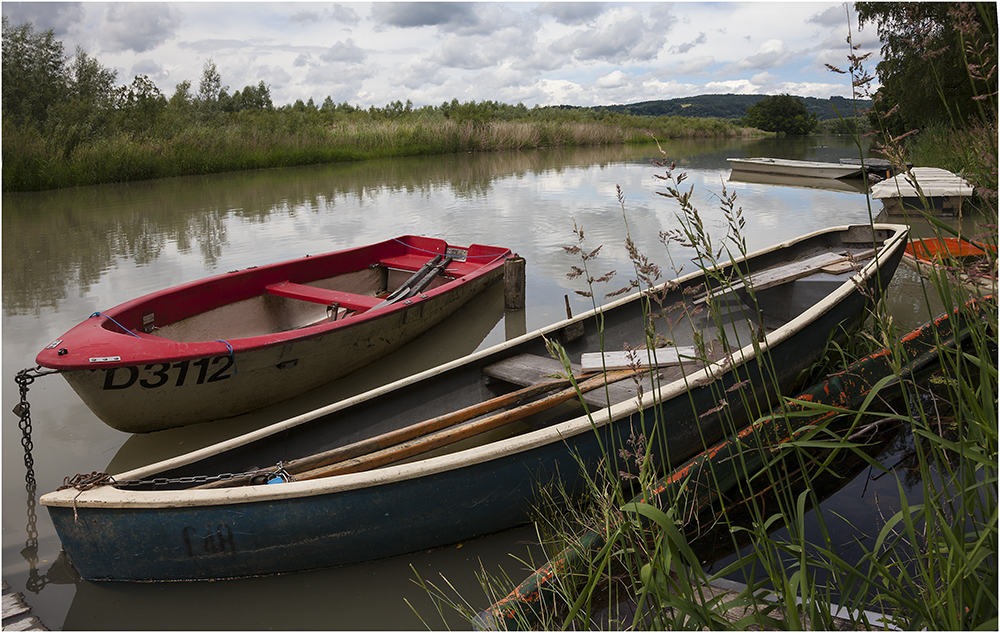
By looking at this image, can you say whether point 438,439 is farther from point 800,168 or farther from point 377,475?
point 800,168

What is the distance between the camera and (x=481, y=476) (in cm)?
253

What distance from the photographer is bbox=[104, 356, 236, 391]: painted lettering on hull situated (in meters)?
3.25

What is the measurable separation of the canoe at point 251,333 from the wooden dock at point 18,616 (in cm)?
112

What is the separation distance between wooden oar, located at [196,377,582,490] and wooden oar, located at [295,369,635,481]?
Result: 0.12 ft

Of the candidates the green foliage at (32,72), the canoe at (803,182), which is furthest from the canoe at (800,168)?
the green foliage at (32,72)

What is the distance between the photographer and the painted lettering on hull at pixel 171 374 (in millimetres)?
3253

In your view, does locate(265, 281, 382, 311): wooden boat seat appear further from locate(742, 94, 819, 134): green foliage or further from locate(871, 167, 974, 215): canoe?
locate(742, 94, 819, 134): green foliage

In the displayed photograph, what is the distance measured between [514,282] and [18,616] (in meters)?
4.25

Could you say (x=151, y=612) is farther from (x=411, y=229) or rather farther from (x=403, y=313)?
(x=411, y=229)

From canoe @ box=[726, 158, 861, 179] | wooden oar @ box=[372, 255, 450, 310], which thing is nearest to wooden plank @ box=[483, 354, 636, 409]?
wooden oar @ box=[372, 255, 450, 310]

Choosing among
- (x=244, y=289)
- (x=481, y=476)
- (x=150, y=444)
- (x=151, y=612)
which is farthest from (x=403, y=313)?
(x=151, y=612)

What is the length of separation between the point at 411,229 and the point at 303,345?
595 centimetres

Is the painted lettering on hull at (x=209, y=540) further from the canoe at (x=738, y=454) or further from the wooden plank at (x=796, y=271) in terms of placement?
the wooden plank at (x=796, y=271)

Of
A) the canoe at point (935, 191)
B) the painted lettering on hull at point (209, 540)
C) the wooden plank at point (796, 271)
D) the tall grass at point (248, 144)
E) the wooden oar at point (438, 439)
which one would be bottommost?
the painted lettering on hull at point (209, 540)
